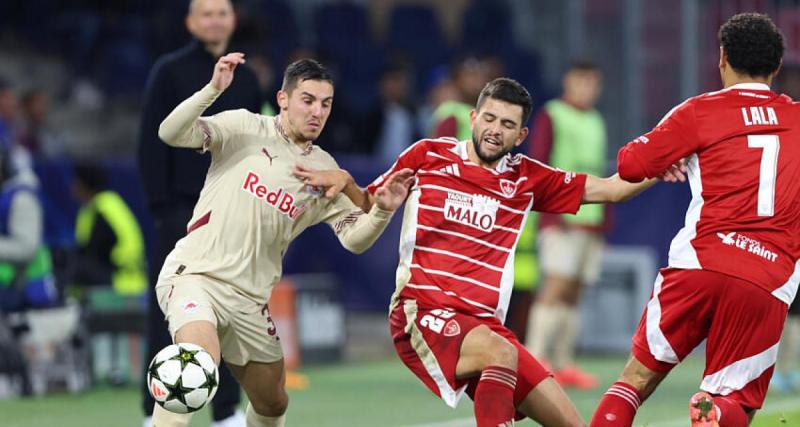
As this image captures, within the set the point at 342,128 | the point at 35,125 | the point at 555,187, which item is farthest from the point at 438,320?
the point at 342,128

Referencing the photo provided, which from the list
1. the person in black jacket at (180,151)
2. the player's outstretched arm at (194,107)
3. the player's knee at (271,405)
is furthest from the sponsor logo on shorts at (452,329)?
the person in black jacket at (180,151)

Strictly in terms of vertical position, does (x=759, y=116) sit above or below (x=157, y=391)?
above

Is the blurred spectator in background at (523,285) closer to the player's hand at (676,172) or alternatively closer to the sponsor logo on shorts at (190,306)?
the player's hand at (676,172)

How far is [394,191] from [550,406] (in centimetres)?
122

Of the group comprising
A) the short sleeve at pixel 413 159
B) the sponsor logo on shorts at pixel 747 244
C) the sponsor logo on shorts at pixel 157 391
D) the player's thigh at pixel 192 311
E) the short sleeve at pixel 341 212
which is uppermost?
the short sleeve at pixel 413 159

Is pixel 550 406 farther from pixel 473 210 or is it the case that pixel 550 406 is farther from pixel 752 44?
pixel 752 44

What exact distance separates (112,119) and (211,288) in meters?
12.4

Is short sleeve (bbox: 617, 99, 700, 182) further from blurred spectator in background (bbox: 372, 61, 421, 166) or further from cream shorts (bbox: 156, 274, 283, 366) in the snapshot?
blurred spectator in background (bbox: 372, 61, 421, 166)

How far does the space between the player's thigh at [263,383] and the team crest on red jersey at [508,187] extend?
1.35m

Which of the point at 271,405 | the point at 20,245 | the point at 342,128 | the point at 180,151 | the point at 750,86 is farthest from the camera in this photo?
the point at 342,128

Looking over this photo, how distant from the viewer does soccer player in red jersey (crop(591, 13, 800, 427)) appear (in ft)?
22.6

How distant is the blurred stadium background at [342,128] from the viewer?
11938mm

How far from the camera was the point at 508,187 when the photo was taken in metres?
7.45

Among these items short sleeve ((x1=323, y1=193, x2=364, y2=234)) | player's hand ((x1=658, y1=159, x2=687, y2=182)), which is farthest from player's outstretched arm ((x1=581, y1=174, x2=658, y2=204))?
short sleeve ((x1=323, y1=193, x2=364, y2=234))
